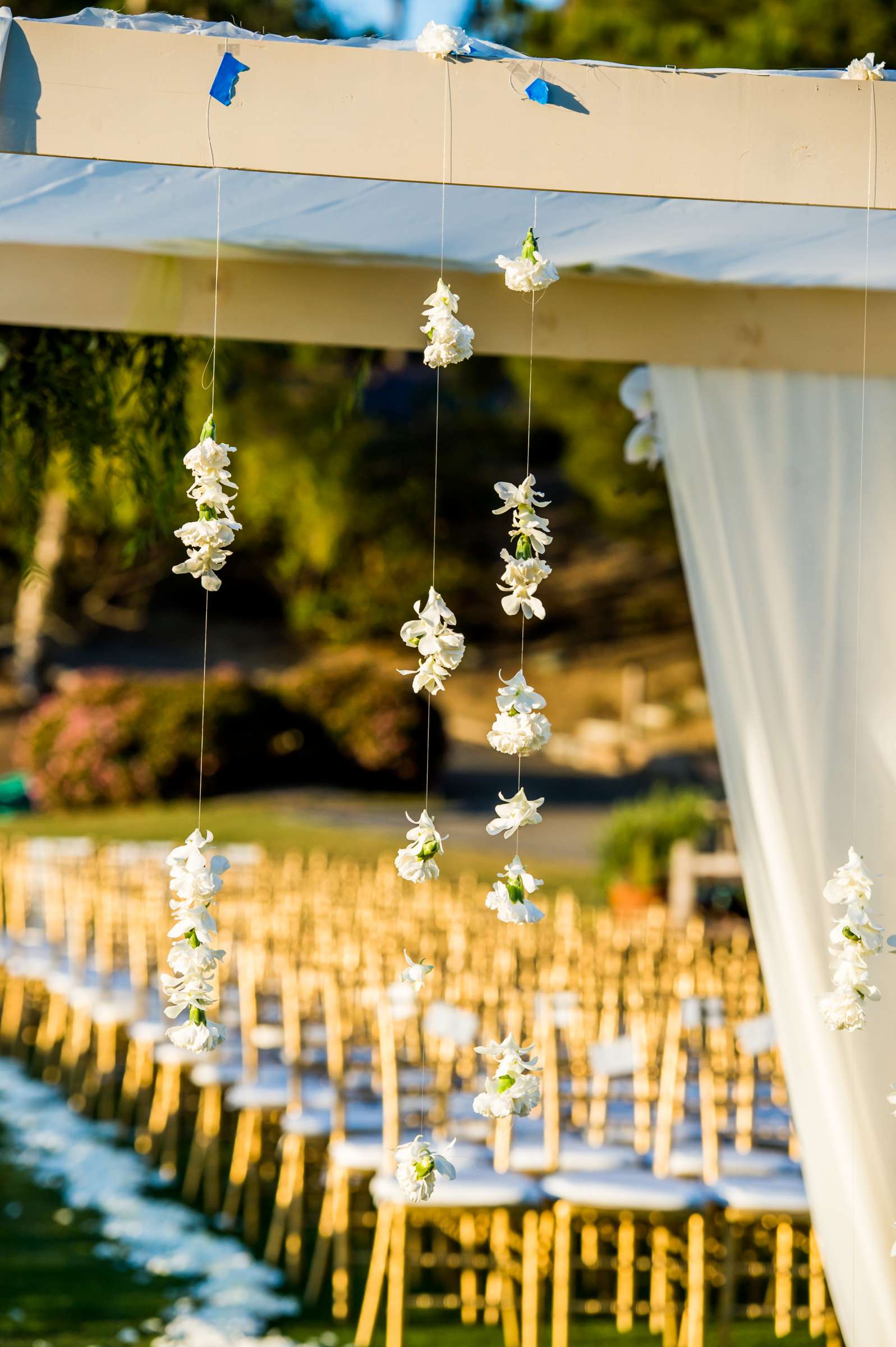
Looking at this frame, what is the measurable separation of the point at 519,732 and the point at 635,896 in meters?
9.73

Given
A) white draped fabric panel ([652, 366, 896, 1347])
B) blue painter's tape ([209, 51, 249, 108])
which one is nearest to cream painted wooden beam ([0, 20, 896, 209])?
blue painter's tape ([209, 51, 249, 108])

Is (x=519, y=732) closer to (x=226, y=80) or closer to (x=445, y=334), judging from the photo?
(x=445, y=334)

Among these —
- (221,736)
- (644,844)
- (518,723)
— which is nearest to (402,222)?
(518,723)

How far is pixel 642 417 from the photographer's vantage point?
13.1 feet

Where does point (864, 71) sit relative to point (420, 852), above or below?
above

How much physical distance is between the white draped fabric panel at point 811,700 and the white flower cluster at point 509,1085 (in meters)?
0.83

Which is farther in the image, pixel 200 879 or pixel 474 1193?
pixel 474 1193

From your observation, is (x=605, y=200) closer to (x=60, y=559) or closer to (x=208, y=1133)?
(x=208, y=1133)

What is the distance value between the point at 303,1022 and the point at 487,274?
142 inches

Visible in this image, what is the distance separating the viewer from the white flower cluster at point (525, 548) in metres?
2.28

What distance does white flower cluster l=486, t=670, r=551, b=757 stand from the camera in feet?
7.24

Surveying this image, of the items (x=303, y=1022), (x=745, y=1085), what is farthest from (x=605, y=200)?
(x=303, y=1022)

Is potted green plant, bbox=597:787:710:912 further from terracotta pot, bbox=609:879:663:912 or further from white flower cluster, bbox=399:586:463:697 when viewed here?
white flower cluster, bbox=399:586:463:697

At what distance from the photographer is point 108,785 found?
16.0 metres
